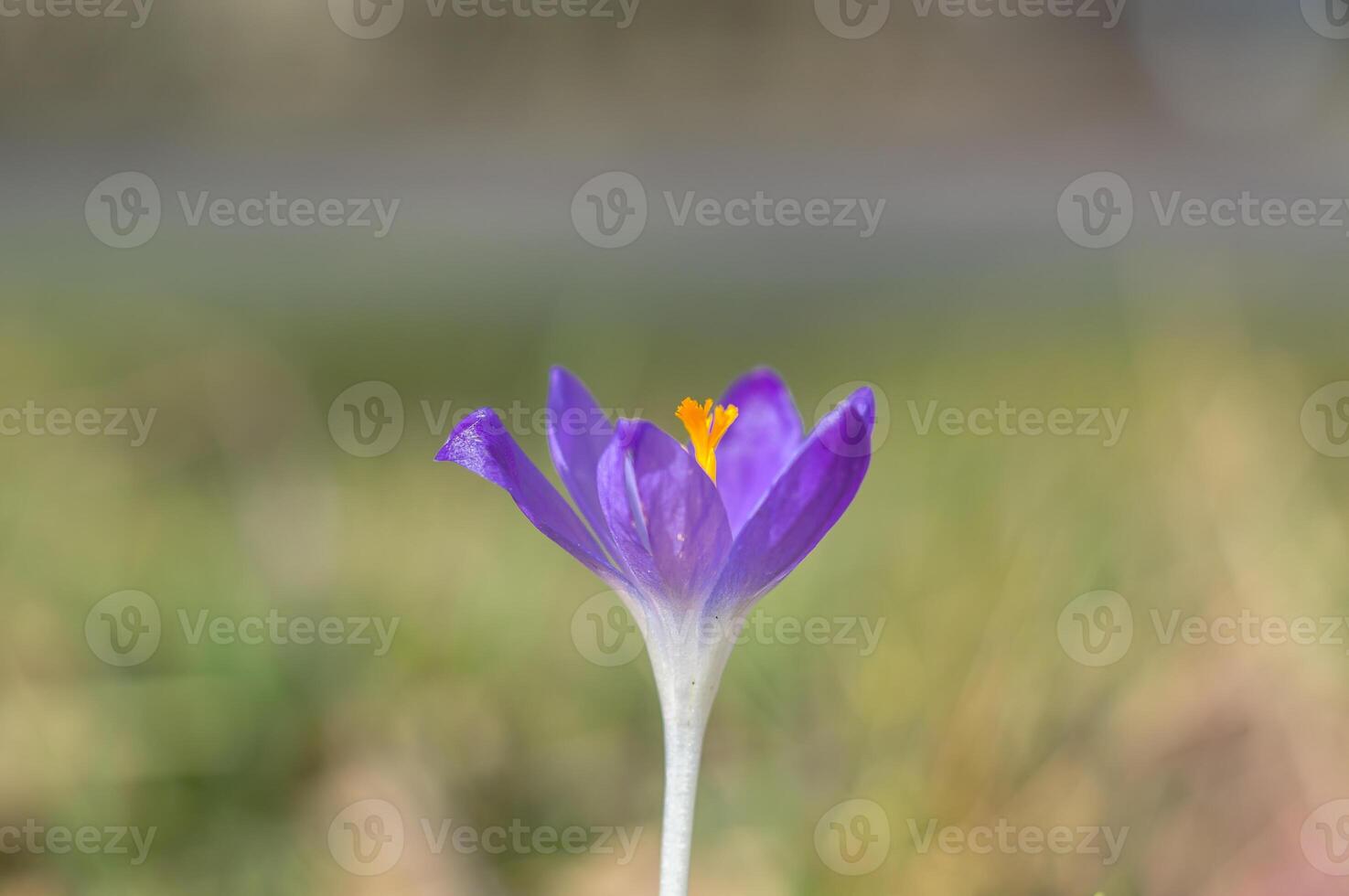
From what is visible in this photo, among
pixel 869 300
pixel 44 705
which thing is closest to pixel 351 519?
pixel 44 705

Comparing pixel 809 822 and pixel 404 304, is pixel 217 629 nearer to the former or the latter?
pixel 809 822
